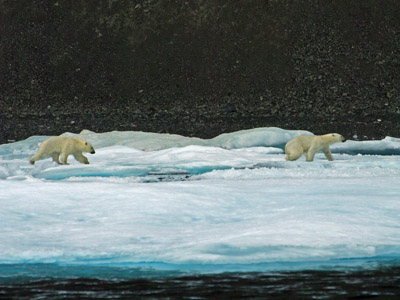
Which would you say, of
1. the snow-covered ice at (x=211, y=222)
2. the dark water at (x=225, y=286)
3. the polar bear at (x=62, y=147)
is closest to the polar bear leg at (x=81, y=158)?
the polar bear at (x=62, y=147)

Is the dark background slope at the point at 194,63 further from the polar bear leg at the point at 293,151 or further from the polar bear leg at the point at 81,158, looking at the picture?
the polar bear leg at the point at 293,151

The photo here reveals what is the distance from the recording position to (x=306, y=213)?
5285 mm

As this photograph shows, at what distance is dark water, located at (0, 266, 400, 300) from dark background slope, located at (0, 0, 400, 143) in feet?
72.3

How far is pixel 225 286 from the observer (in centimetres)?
371

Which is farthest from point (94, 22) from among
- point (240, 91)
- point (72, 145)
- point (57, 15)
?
point (72, 145)

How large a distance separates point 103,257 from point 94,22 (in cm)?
3387

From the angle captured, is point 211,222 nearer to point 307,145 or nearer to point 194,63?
point 307,145

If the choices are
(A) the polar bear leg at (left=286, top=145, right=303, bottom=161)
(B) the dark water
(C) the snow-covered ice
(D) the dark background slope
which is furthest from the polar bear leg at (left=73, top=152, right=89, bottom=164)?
(D) the dark background slope

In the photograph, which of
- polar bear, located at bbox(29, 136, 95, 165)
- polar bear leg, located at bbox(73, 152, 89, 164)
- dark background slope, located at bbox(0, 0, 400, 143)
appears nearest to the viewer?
polar bear, located at bbox(29, 136, 95, 165)

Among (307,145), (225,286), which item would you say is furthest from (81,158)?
(225,286)

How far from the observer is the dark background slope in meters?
28.8

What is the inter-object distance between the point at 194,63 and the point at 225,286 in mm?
30236

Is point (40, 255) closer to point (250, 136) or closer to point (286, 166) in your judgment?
point (286, 166)

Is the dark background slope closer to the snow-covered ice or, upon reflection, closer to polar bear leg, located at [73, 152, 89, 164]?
polar bear leg, located at [73, 152, 89, 164]
